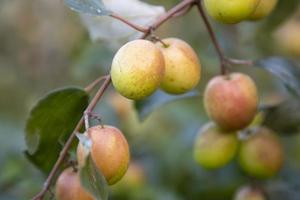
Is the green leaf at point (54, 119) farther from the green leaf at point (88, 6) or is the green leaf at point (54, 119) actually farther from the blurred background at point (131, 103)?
the blurred background at point (131, 103)

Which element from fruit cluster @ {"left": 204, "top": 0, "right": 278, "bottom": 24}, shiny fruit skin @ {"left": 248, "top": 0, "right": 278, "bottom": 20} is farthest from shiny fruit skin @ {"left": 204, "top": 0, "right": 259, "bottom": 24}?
shiny fruit skin @ {"left": 248, "top": 0, "right": 278, "bottom": 20}

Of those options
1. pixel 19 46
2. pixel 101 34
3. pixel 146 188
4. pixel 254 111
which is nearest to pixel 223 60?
pixel 254 111

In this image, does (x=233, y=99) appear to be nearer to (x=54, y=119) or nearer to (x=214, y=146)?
(x=214, y=146)

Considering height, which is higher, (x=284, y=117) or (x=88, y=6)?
(x=88, y=6)

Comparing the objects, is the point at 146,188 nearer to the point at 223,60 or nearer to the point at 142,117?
the point at 142,117

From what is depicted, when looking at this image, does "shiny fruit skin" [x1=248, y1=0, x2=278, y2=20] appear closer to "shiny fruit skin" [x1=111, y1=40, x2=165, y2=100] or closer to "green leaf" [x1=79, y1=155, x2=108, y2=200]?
"shiny fruit skin" [x1=111, y1=40, x2=165, y2=100]

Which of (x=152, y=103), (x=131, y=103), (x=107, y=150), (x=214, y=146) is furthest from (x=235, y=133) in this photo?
(x=131, y=103)
